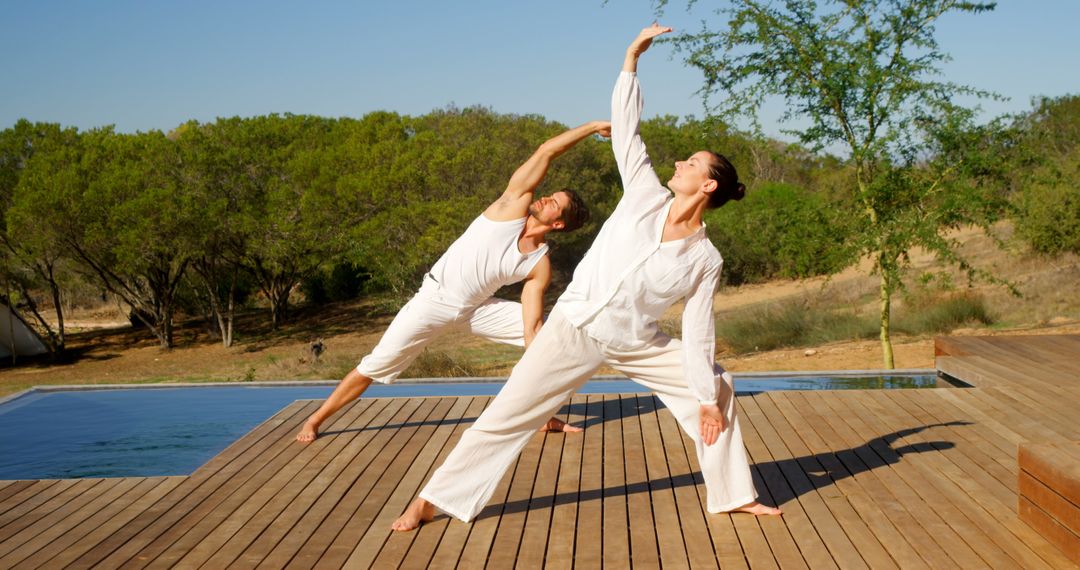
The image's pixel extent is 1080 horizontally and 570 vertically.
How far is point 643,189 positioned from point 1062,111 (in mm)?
32560

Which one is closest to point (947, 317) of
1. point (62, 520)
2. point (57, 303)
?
point (62, 520)

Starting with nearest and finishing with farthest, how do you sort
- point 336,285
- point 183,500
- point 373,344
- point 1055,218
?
1. point 183,500
2. point 1055,218
3. point 373,344
4. point 336,285

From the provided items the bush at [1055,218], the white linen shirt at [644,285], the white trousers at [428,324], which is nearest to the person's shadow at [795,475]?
the white linen shirt at [644,285]

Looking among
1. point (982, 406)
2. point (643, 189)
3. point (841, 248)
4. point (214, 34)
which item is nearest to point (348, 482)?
point (643, 189)

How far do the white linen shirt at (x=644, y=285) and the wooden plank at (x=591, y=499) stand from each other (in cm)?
61

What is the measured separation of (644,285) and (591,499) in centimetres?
100

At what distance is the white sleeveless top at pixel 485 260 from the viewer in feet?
16.1

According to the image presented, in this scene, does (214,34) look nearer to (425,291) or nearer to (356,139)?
(356,139)

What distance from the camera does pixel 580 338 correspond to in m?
3.68

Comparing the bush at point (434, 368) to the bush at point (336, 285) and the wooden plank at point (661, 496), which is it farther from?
the bush at point (336, 285)

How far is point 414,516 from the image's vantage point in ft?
12.4

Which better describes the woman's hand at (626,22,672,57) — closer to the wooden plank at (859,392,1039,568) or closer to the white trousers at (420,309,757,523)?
the white trousers at (420,309,757,523)

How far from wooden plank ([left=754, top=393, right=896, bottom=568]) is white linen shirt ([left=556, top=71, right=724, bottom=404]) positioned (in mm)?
686

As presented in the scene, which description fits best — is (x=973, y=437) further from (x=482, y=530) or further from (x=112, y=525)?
(x=112, y=525)
